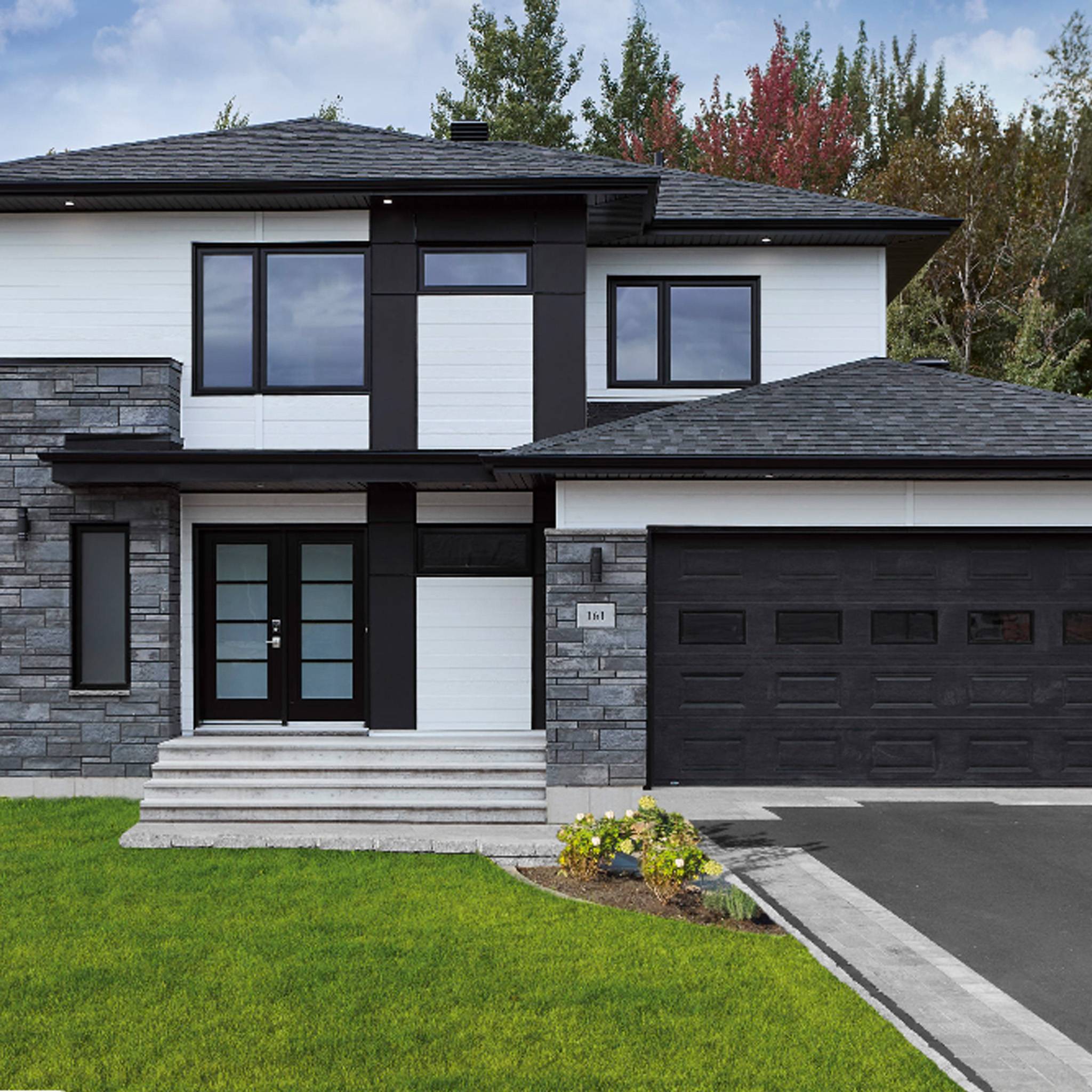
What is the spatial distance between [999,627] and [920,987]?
204 inches

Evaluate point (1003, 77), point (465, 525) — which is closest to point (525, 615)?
point (465, 525)

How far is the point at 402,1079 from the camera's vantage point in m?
4.25

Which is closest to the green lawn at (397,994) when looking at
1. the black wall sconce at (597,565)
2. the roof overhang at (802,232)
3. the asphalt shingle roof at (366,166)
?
the black wall sconce at (597,565)

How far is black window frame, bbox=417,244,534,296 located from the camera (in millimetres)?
10516

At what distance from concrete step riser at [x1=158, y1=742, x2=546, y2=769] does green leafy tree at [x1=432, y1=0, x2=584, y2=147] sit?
25421 millimetres

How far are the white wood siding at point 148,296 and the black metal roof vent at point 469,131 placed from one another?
338 centimetres

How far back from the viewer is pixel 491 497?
1069cm

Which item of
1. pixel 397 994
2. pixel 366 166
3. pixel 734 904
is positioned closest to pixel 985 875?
pixel 734 904

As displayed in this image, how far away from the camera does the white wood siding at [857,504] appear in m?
9.31

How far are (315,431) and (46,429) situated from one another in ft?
8.80

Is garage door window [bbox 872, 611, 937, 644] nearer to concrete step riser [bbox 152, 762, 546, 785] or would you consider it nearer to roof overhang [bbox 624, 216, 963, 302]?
concrete step riser [bbox 152, 762, 546, 785]

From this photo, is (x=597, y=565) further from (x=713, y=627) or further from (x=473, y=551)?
(x=473, y=551)

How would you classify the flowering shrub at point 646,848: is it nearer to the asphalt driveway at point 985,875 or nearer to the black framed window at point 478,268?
the asphalt driveway at point 985,875

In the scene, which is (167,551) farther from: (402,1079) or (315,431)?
(402,1079)
